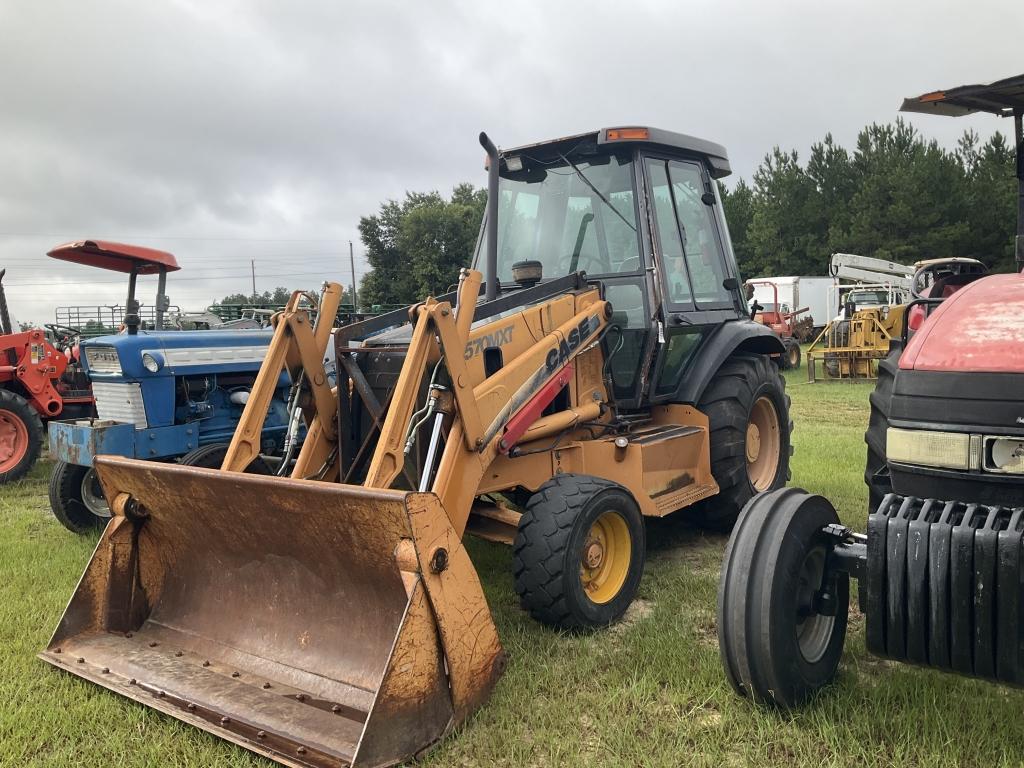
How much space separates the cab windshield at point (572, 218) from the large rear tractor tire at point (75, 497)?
3.33 meters

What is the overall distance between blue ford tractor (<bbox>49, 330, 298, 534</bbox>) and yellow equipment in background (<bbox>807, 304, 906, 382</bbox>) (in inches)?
522

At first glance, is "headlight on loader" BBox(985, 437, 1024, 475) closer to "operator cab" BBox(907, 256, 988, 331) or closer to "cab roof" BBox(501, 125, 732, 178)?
"operator cab" BBox(907, 256, 988, 331)

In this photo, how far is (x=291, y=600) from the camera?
343 centimetres

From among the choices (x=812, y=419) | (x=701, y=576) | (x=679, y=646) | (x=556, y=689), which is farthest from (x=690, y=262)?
(x=812, y=419)

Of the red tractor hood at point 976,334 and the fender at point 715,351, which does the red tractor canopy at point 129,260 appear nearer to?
the fender at point 715,351

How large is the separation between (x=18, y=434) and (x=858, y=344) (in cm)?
1507

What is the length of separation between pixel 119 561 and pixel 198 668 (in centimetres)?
74

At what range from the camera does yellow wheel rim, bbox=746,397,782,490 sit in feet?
18.7

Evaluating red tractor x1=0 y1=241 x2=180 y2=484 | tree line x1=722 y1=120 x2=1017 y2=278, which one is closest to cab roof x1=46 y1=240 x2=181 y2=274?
red tractor x1=0 y1=241 x2=180 y2=484

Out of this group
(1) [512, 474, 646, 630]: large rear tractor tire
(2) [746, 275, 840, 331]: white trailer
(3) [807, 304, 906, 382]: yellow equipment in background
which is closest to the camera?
(1) [512, 474, 646, 630]: large rear tractor tire

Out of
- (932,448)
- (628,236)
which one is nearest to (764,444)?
(628,236)

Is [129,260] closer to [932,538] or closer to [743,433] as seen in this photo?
[743,433]

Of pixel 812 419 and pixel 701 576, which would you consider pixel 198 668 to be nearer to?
pixel 701 576

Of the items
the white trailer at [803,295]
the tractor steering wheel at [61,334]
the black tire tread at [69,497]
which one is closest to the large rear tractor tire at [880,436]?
the black tire tread at [69,497]
